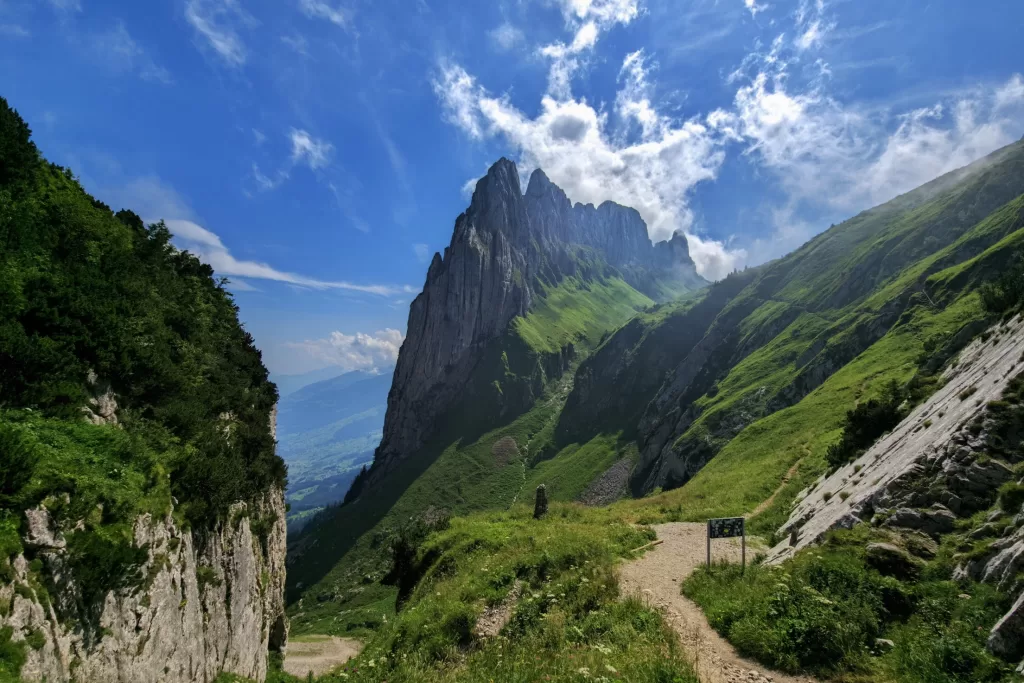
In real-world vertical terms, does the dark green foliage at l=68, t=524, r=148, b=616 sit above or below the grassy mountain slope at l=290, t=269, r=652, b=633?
above

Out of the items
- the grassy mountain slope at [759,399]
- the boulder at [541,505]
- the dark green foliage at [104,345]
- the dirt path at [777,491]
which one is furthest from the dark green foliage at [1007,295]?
the dark green foliage at [104,345]

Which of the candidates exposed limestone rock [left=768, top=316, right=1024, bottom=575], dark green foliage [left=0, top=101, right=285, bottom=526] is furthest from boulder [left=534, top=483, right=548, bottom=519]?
dark green foliage [left=0, top=101, right=285, bottom=526]

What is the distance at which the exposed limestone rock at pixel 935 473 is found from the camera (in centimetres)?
1255

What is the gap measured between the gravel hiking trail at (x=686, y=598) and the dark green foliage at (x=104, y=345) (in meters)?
16.3

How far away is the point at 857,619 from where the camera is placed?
9852mm

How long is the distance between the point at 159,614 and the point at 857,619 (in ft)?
65.1

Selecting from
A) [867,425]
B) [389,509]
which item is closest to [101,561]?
[867,425]

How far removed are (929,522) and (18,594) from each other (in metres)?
23.2

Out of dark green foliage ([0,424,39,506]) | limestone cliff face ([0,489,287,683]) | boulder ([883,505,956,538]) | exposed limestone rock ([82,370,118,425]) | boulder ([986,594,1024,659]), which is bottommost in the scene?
limestone cliff face ([0,489,287,683])

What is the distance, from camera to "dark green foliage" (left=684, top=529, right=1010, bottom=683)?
801cm

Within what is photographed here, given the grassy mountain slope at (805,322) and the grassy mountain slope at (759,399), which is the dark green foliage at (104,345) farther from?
the grassy mountain slope at (805,322)

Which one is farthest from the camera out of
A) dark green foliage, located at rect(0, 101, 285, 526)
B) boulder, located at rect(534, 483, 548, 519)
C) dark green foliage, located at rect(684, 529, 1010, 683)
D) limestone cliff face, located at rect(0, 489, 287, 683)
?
boulder, located at rect(534, 483, 548, 519)

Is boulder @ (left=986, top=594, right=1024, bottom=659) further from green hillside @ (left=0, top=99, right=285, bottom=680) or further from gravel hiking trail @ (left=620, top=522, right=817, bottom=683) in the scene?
green hillside @ (left=0, top=99, right=285, bottom=680)

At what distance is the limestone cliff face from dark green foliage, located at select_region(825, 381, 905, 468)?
111ft
